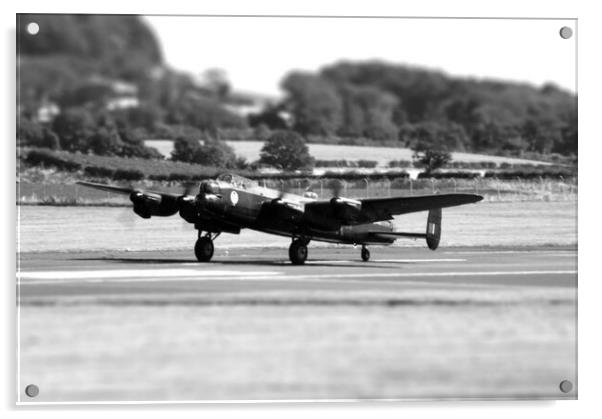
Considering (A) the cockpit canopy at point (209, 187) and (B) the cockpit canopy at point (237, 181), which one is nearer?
(B) the cockpit canopy at point (237, 181)

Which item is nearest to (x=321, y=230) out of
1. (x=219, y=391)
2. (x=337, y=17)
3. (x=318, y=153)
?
(x=318, y=153)

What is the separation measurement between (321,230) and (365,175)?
22.6ft

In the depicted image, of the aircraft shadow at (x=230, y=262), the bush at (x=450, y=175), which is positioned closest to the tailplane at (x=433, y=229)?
the aircraft shadow at (x=230, y=262)

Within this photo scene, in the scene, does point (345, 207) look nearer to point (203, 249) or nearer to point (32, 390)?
point (203, 249)

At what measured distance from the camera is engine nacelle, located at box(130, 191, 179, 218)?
3434 cm

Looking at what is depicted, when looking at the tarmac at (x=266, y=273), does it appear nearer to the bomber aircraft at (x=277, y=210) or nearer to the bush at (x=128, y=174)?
the bomber aircraft at (x=277, y=210)

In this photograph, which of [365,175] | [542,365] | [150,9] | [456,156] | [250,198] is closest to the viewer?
[542,365]

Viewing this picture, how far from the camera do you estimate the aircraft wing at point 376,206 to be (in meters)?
31.2

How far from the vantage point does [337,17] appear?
21141 mm

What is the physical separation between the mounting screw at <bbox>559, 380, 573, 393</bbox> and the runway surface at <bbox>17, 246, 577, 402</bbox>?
12 centimetres

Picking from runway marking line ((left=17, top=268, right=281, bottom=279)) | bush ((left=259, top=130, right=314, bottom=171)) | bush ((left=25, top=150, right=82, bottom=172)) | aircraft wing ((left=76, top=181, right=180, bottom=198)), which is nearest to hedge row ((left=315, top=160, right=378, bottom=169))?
bush ((left=259, top=130, right=314, bottom=171))

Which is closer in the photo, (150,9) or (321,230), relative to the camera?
(150,9)

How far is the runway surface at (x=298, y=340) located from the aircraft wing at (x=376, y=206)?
19.3 feet
